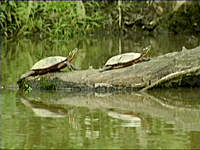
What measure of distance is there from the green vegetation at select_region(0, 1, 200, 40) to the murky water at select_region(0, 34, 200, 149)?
1184cm

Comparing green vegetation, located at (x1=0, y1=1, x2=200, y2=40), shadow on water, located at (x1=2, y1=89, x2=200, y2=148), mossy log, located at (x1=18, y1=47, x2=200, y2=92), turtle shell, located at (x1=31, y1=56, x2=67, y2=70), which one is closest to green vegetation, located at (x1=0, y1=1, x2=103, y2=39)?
green vegetation, located at (x1=0, y1=1, x2=200, y2=40)

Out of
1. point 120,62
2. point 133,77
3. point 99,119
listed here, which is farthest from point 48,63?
point 99,119

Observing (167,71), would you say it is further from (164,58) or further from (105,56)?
(105,56)

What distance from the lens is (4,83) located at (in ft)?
32.3

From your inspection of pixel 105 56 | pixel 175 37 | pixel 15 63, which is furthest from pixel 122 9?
pixel 15 63

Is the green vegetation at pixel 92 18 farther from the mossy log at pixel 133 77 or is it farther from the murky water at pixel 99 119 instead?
the mossy log at pixel 133 77

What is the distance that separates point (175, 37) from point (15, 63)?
10.8 m

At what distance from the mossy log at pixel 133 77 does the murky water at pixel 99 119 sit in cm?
20

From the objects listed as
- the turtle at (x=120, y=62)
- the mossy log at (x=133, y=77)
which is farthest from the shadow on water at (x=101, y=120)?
the turtle at (x=120, y=62)

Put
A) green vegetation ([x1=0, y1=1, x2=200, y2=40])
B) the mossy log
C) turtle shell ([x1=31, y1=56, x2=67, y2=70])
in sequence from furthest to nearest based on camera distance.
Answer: green vegetation ([x1=0, y1=1, x2=200, y2=40]), turtle shell ([x1=31, y1=56, x2=67, y2=70]), the mossy log

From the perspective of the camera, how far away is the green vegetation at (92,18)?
22609mm

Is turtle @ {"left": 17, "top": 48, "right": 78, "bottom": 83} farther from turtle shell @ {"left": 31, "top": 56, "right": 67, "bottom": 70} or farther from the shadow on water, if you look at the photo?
the shadow on water

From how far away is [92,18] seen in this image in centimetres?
2417

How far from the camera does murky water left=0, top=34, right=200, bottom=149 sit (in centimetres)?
564
